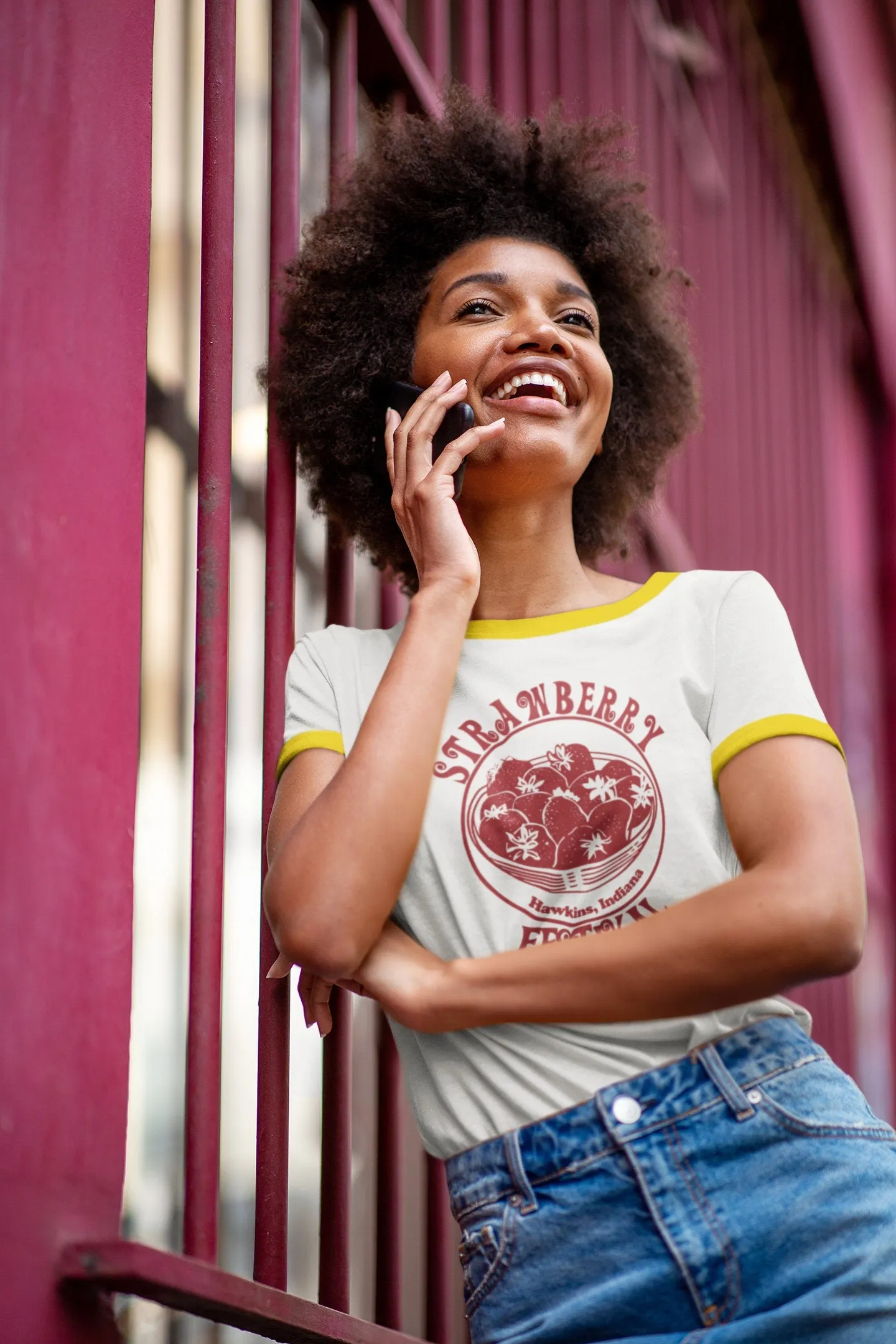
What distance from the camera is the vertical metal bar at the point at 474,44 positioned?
2.84m

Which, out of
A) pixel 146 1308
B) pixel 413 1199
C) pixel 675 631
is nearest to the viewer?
pixel 675 631

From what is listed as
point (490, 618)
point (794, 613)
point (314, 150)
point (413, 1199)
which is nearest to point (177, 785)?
point (413, 1199)

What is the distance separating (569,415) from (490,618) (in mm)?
274

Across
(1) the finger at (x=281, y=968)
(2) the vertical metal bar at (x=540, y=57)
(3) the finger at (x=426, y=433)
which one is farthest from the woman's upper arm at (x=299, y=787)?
(2) the vertical metal bar at (x=540, y=57)

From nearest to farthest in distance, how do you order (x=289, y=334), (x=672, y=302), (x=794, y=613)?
1. (x=289, y=334)
2. (x=672, y=302)
3. (x=794, y=613)

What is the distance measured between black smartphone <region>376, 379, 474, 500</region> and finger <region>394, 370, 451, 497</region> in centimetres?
4

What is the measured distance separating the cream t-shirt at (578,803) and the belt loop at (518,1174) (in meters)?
0.02

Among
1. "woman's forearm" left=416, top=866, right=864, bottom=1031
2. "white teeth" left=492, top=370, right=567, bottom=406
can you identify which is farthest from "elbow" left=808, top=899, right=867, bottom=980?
"white teeth" left=492, top=370, right=567, bottom=406

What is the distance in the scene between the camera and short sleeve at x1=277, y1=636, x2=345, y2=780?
5.51ft

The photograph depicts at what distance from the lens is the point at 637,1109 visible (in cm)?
140

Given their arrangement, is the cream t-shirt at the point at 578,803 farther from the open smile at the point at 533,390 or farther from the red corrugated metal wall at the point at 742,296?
the red corrugated metal wall at the point at 742,296

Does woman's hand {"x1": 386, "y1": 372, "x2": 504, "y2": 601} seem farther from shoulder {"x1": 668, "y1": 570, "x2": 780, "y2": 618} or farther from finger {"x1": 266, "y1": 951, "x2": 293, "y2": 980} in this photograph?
finger {"x1": 266, "y1": 951, "x2": 293, "y2": 980}

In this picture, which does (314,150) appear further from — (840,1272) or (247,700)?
(840,1272)

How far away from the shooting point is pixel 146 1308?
2955 mm
